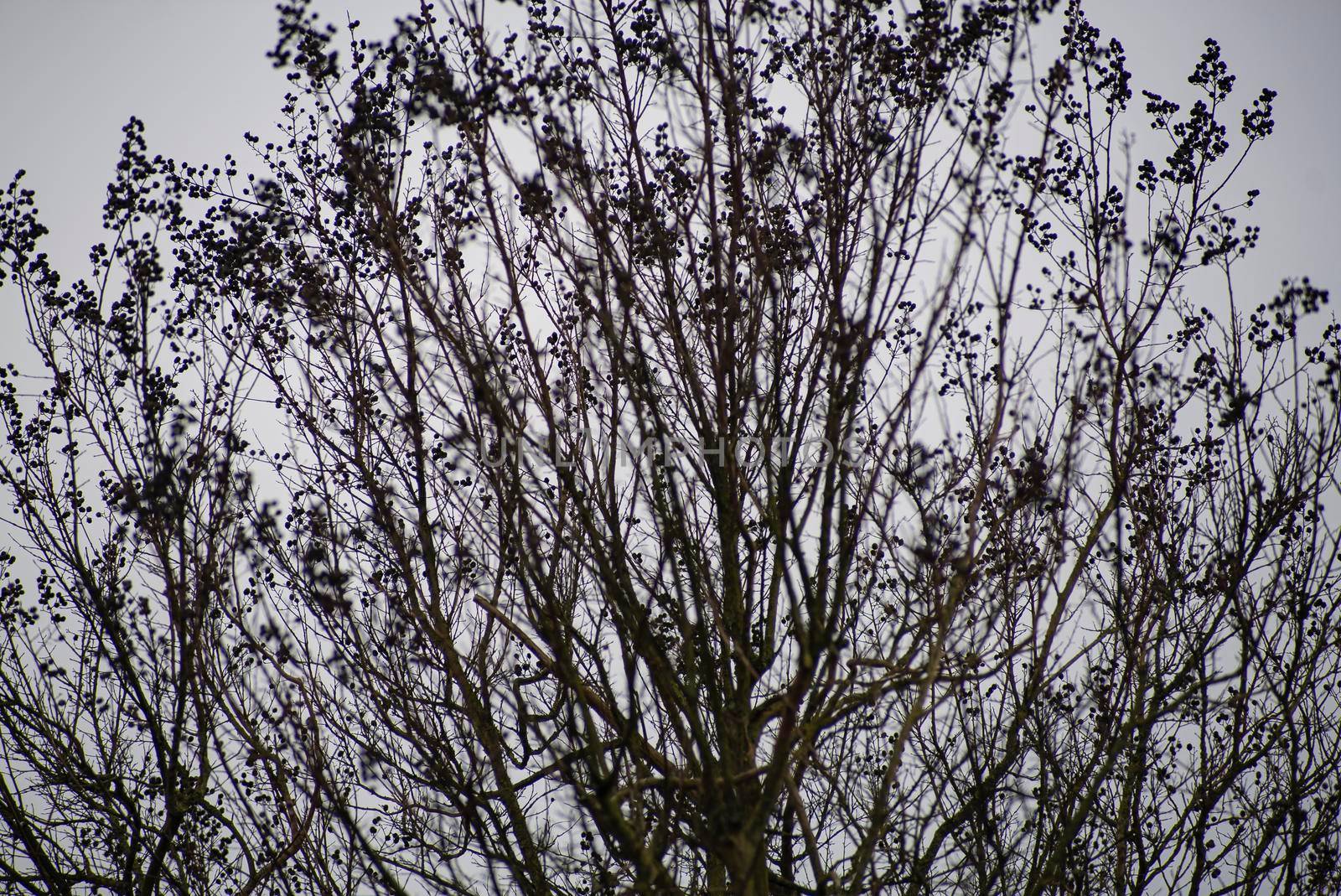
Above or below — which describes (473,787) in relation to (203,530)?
below

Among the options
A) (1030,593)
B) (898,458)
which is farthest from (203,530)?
(1030,593)

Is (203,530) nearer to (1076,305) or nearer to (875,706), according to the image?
(875,706)

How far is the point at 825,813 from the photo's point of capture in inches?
257

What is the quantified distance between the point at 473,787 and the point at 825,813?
299cm

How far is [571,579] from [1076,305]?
11.1ft

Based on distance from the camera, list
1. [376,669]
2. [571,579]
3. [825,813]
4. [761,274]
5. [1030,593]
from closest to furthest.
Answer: [761,274], [376,669], [571,579], [1030,593], [825,813]

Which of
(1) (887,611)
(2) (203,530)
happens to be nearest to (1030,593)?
(1) (887,611)

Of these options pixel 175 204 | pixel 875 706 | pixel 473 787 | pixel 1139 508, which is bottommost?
pixel 473 787

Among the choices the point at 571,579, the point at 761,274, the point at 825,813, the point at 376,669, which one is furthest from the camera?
the point at 825,813

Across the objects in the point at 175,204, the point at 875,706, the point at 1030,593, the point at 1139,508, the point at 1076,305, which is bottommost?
the point at 875,706

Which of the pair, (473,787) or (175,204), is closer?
(473,787)

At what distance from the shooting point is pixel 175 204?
626 cm

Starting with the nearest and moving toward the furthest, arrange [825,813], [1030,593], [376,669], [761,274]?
[761,274] < [376,669] < [1030,593] < [825,813]

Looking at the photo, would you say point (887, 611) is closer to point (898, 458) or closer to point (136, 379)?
point (898, 458)
